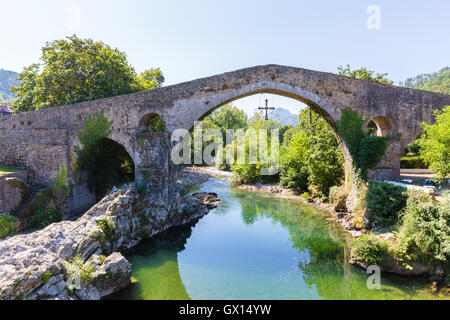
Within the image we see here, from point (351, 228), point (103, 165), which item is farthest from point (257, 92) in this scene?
point (103, 165)

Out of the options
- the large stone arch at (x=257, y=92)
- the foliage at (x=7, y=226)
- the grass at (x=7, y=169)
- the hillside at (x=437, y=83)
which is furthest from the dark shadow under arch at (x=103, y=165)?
the hillside at (x=437, y=83)

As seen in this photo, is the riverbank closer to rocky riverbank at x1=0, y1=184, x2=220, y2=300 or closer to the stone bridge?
the stone bridge

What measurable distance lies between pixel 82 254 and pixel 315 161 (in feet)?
42.8

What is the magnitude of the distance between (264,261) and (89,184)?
1028cm

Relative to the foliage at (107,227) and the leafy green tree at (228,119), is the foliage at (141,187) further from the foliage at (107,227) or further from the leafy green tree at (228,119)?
the leafy green tree at (228,119)

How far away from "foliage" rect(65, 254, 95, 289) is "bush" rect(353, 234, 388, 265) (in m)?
7.58

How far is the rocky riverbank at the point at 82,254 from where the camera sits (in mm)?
5832

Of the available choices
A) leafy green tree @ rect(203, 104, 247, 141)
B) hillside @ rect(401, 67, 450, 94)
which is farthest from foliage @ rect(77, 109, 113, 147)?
hillside @ rect(401, 67, 450, 94)

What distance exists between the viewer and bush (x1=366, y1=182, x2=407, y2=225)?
30.0ft

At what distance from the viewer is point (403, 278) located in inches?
292

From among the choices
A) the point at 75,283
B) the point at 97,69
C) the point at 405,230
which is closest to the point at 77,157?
the point at 97,69

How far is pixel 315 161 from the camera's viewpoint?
16109 mm

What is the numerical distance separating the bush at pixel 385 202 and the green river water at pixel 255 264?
163 centimetres

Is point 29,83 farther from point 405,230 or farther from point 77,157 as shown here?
point 405,230
